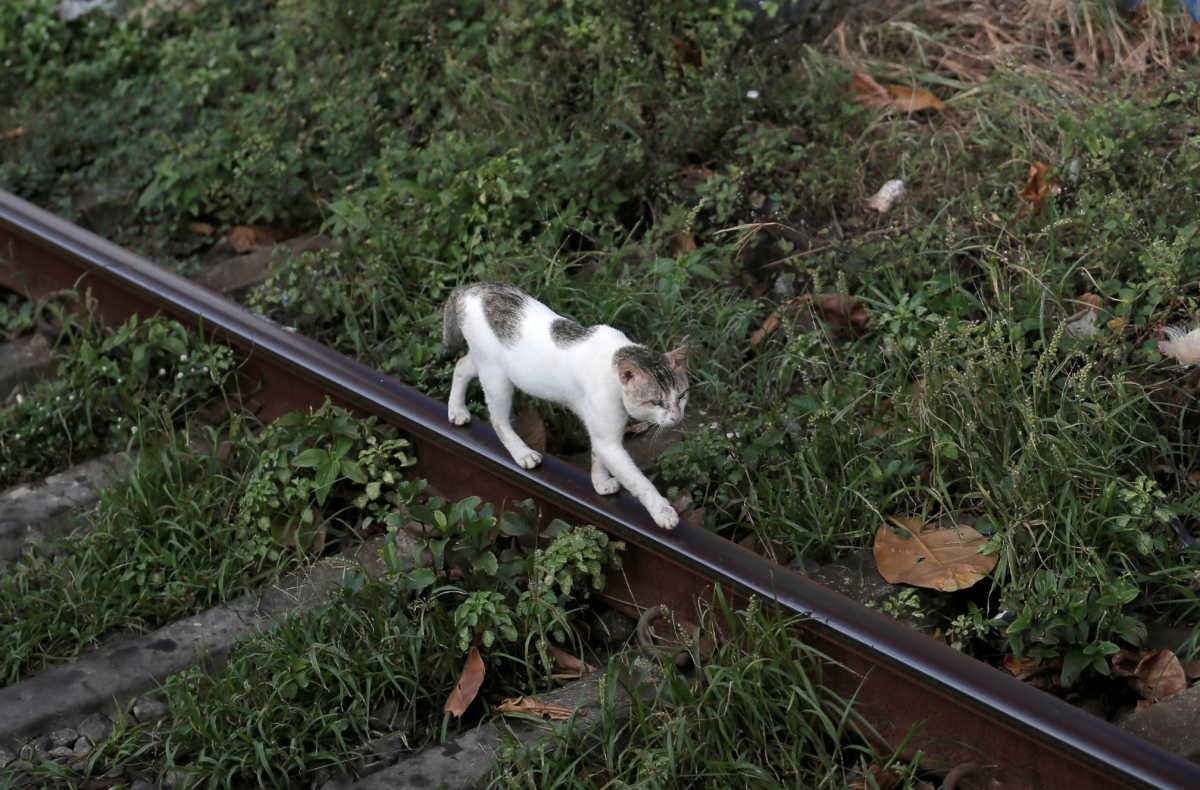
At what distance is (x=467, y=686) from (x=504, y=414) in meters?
0.85

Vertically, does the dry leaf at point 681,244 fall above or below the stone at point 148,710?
above

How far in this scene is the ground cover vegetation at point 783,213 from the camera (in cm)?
389

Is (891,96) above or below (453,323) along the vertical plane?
below

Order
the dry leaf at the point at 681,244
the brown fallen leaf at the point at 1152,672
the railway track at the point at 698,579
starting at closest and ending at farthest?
the railway track at the point at 698,579, the brown fallen leaf at the point at 1152,672, the dry leaf at the point at 681,244

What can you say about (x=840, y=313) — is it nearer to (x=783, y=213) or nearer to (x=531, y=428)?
(x=783, y=213)

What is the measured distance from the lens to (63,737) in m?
3.49

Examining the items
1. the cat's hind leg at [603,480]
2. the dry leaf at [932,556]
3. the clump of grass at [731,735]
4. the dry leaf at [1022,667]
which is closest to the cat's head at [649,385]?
the cat's hind leg at [603,480]

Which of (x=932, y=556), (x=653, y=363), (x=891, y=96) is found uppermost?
(x=653, y=363)

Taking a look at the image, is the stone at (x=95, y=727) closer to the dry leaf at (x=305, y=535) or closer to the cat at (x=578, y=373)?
the dry leaf at (x=305, y=535)

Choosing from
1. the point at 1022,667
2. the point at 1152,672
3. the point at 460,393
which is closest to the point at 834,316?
the point at 460,393

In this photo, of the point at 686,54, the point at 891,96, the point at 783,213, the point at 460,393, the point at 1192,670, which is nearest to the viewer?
the point at 1192,670

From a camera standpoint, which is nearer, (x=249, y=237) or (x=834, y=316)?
(x=834, y=316)

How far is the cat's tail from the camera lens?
3971mm

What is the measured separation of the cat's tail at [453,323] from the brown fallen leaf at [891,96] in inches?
95.2
